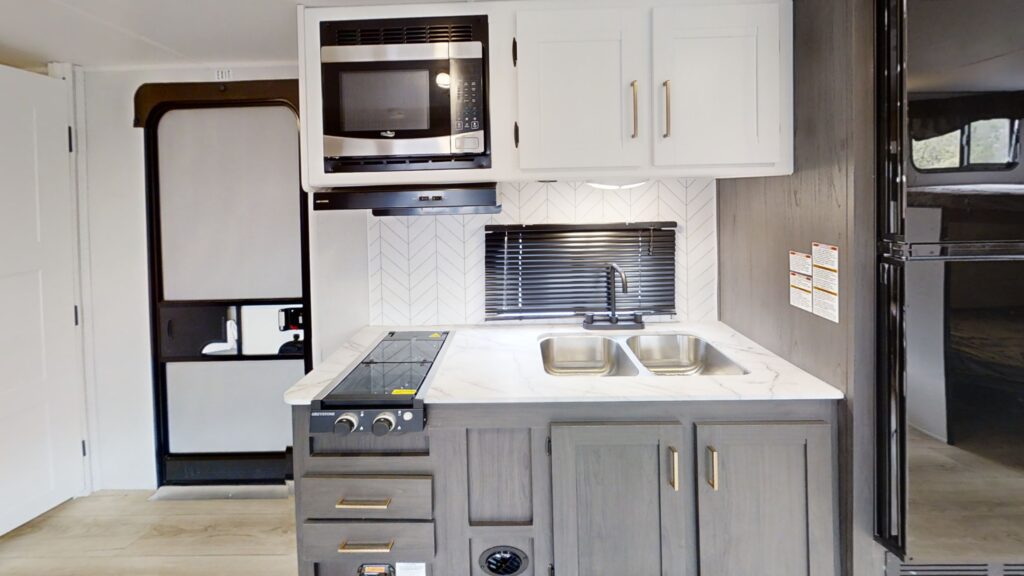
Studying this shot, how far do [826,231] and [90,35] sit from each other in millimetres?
2898

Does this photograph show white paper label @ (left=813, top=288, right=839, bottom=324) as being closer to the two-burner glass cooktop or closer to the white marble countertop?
the white marble countertop

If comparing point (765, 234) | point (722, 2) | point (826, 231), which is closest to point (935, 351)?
point (826, 231)

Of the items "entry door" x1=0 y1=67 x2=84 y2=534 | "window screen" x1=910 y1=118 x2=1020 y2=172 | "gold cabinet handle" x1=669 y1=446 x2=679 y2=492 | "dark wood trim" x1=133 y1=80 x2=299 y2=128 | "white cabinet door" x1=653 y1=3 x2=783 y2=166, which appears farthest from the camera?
"dark wood trim" x1=133 y1=80 x2=299 y2=128

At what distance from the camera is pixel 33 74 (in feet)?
8.95

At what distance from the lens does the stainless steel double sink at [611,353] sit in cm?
247

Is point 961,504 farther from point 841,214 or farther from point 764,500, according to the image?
point 841,214

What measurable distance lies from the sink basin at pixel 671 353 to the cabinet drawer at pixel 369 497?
43.8 inches

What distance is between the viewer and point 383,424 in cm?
167

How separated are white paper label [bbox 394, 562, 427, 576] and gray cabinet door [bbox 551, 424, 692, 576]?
0.39 meters

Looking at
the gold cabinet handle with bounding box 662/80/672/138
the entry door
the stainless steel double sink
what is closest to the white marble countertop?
the stainless steel double sink

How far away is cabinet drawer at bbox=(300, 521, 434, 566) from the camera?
173cm

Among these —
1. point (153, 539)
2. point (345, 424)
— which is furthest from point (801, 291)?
point (153, 539)

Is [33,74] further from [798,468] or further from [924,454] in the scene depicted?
[924,454]

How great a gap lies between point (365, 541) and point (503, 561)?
406mm
